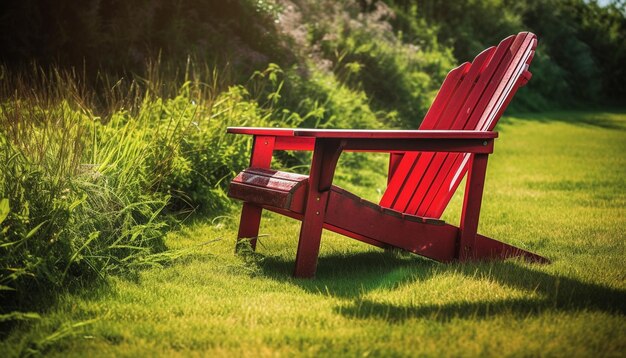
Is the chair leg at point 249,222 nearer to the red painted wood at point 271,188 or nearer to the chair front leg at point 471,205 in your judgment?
the red painted wood at point 271,188

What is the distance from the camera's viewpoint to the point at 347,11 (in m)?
12.5

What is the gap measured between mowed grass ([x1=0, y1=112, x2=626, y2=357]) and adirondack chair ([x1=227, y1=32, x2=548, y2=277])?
183mm

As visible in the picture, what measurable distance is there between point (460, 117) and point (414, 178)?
455 millimetres

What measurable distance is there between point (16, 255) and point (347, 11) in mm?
10172

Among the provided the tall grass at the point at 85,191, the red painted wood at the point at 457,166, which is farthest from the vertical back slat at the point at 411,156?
the tall grass at the point at 85,191

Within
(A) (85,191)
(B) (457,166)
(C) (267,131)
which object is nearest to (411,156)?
(B) (457,166)

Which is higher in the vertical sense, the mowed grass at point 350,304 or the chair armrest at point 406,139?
the chair armrest at point 406,139

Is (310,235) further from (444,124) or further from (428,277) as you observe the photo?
(444,124)

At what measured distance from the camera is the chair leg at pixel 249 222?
13.4 ft

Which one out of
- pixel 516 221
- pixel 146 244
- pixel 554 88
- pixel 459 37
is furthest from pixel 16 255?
pixel 554 88

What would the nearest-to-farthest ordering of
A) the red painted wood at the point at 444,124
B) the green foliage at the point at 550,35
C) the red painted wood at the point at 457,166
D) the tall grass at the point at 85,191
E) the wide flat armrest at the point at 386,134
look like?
the tall grass at the point at 85,191 < the wide flat armrest at the point at 386,134 < the red painted wood at the point at 457,166 < the red painted wood at the point at 444,124 < the green foliage at the point at 550,35

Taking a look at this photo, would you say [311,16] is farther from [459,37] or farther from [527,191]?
[459,37]

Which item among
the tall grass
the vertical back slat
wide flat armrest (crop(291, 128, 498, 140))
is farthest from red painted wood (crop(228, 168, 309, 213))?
the vertical back slat

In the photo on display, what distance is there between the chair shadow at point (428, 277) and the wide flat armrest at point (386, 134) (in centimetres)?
64
